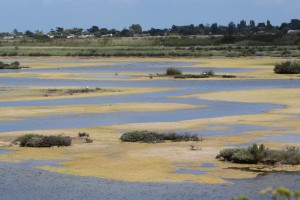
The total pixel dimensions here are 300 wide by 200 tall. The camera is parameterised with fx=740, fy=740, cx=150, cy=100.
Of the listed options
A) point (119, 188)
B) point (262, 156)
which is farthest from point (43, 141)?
point (262, 156)

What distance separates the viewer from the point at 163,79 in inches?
2028

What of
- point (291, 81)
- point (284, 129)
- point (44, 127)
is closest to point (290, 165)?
point (284, 129)

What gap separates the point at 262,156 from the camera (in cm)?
1747

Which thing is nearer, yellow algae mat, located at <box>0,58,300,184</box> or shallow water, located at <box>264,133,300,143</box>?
yellow algae mat, located at <box>0,58,300,184</box>

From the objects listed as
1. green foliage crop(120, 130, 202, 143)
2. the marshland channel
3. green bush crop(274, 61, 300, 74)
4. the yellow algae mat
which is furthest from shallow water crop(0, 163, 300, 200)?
green bush crop(274, 61, 300, 74)

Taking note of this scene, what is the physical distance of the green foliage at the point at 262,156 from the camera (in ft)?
56.6

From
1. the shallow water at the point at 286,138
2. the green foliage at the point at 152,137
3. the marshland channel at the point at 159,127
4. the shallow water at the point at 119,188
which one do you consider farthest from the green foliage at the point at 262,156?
the green foliage at the point at 152,137

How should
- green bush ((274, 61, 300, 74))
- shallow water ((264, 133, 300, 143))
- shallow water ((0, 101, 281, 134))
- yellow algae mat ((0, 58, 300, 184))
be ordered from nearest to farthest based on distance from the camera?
yellow algae mat ((0, 58, 300, 184)), shallow water ((264, 133, 300, 143)), shallow water ((0, 101, 281, 134)), green bush ((274, 61, 300, 74))

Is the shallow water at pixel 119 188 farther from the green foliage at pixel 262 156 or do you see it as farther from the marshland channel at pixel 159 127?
the green foliage at pixel 262 156

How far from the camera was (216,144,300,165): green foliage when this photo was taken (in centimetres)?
1727

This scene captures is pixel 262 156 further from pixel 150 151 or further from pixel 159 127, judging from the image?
pixel 159 127

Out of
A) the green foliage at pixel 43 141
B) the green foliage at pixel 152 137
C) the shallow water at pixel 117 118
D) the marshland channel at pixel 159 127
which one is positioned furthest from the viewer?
the shallow water at pixel 117 118

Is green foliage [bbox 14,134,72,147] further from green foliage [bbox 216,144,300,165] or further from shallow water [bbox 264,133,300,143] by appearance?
shallow water [bbox 264,133,300,143]

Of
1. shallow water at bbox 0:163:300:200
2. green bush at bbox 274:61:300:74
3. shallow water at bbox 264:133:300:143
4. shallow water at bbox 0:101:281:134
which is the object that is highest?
shallow water at bbox 0:163:300:200
